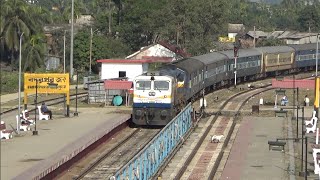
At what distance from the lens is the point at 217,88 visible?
53.6 m

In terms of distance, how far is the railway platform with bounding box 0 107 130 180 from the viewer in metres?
19.7

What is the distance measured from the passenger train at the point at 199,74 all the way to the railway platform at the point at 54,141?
2.17 metres

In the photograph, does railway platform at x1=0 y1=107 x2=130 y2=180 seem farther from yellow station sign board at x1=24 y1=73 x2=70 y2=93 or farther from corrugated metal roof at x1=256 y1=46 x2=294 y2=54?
corrugated metal roof at x1=256 y1=46 x2=294 y2=54

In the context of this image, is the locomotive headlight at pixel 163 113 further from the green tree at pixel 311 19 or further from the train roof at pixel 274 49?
the green tree at pixel 311 19

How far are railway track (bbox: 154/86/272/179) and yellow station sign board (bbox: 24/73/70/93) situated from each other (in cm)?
867

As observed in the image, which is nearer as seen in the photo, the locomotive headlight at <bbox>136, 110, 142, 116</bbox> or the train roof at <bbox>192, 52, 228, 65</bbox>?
the locomotive headlight at <bbox>136, 110, 142, 116</bbox>

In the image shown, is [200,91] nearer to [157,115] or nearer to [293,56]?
[157,115]

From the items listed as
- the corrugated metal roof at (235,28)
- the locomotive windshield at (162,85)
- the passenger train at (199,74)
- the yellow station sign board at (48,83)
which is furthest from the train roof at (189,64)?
the corrugated metal roof at (235,28)

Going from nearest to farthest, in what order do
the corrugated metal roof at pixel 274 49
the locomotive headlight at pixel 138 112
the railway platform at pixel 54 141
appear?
the railway platform at pixel 54 141, the locomotive headlight at pixel 138 112, the corrugated metal roof at pixel 274 49

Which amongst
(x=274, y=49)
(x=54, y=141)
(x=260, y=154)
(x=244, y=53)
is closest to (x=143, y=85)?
(x=54, y=141)

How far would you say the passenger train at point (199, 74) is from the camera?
97.6 ft

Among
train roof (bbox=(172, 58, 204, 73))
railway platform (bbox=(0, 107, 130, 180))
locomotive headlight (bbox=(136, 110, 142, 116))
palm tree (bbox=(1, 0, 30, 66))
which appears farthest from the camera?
train roof (bbox=(172, 58, 204, 73))

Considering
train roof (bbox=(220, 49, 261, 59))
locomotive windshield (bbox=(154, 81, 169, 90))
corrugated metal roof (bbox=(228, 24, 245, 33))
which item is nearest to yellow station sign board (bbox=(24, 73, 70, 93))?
locomotive windshield (bbox=(154, 81, 169, 90))

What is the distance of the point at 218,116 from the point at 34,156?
52.1 ft
